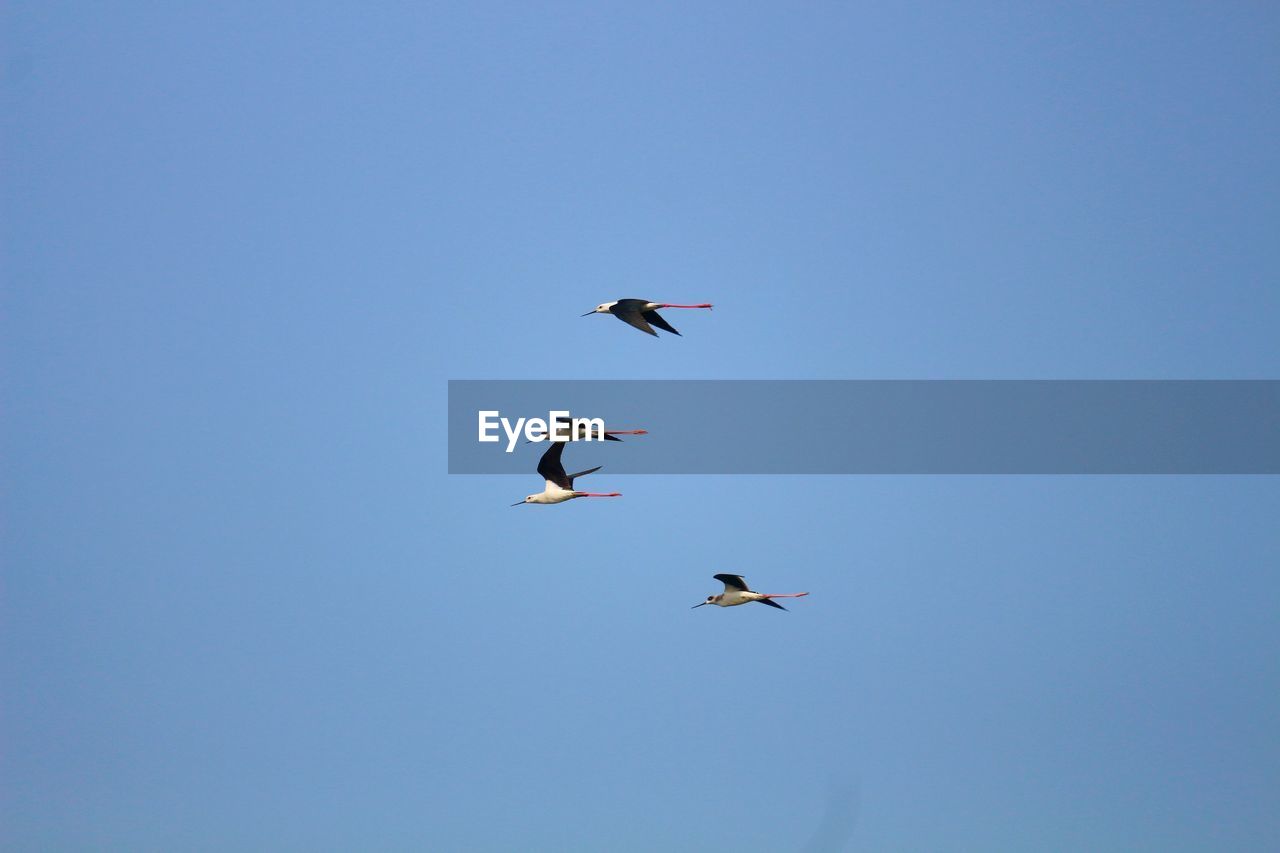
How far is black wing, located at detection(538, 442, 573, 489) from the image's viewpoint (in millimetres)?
53562

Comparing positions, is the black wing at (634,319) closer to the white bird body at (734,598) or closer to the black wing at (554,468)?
the black wing at (554,468)

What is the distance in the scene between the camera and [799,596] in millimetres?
52844

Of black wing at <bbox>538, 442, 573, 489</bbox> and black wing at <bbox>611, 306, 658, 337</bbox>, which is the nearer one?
black wing at <bbox>611, 306, 658, 337</bbox>

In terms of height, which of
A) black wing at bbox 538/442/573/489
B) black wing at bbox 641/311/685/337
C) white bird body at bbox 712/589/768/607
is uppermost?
black wing at bbox 641/311/685/337

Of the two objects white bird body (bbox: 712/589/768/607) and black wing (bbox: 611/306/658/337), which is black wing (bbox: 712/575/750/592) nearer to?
white bird body (bbox: 712/589/768/607)

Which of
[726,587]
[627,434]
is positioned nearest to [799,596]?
[726,587]

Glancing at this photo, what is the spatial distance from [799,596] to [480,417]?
832 cm

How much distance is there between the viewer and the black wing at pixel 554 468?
5356cm

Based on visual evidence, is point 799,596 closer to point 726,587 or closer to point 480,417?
point 726,587

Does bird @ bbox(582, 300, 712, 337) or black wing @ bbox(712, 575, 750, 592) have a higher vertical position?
bird @ bbox(582, 300, 712, 337)

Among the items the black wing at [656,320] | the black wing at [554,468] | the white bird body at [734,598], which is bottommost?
the white bird body at [734,598]

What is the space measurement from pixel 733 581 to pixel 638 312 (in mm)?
6479

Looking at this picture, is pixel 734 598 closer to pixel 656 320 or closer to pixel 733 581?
pixel 733 581

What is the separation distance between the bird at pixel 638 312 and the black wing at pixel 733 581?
5.71 meters
